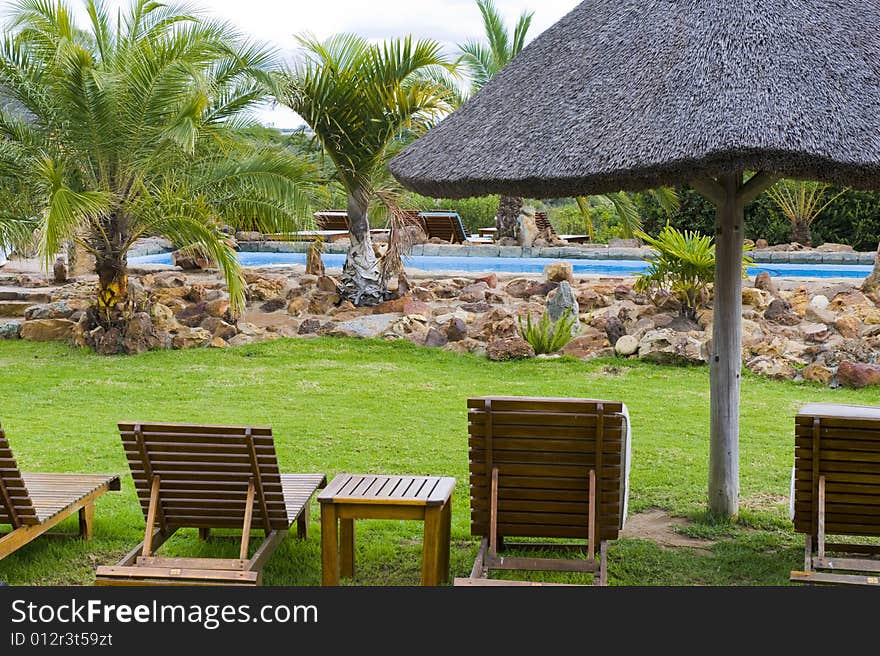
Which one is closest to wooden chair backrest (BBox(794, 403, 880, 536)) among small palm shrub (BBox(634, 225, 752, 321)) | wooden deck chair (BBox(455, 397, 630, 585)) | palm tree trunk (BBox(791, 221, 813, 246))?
wooden deck chair (BBox(455, 397, 630, 585))

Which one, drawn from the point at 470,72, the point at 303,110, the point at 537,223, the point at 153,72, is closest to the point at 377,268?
the point at 303,110

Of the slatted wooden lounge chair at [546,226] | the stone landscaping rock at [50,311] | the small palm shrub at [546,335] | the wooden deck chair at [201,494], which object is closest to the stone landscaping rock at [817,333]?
the small palm shrub at [546,335]

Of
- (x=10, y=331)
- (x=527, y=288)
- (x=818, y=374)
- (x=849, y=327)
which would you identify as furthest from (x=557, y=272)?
(x=10, y=331)

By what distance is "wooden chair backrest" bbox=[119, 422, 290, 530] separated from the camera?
428cm

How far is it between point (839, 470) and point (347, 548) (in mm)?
2287

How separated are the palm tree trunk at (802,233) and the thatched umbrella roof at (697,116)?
691 inches

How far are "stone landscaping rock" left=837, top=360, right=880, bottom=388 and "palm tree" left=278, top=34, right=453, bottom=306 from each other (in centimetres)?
588

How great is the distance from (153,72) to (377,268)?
429 cm

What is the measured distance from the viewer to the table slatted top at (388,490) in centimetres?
428

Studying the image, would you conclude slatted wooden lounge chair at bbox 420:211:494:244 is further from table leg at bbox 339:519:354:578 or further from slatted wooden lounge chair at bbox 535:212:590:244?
table leg at bbox 339:519:354:578

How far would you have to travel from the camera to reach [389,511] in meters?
4.30
